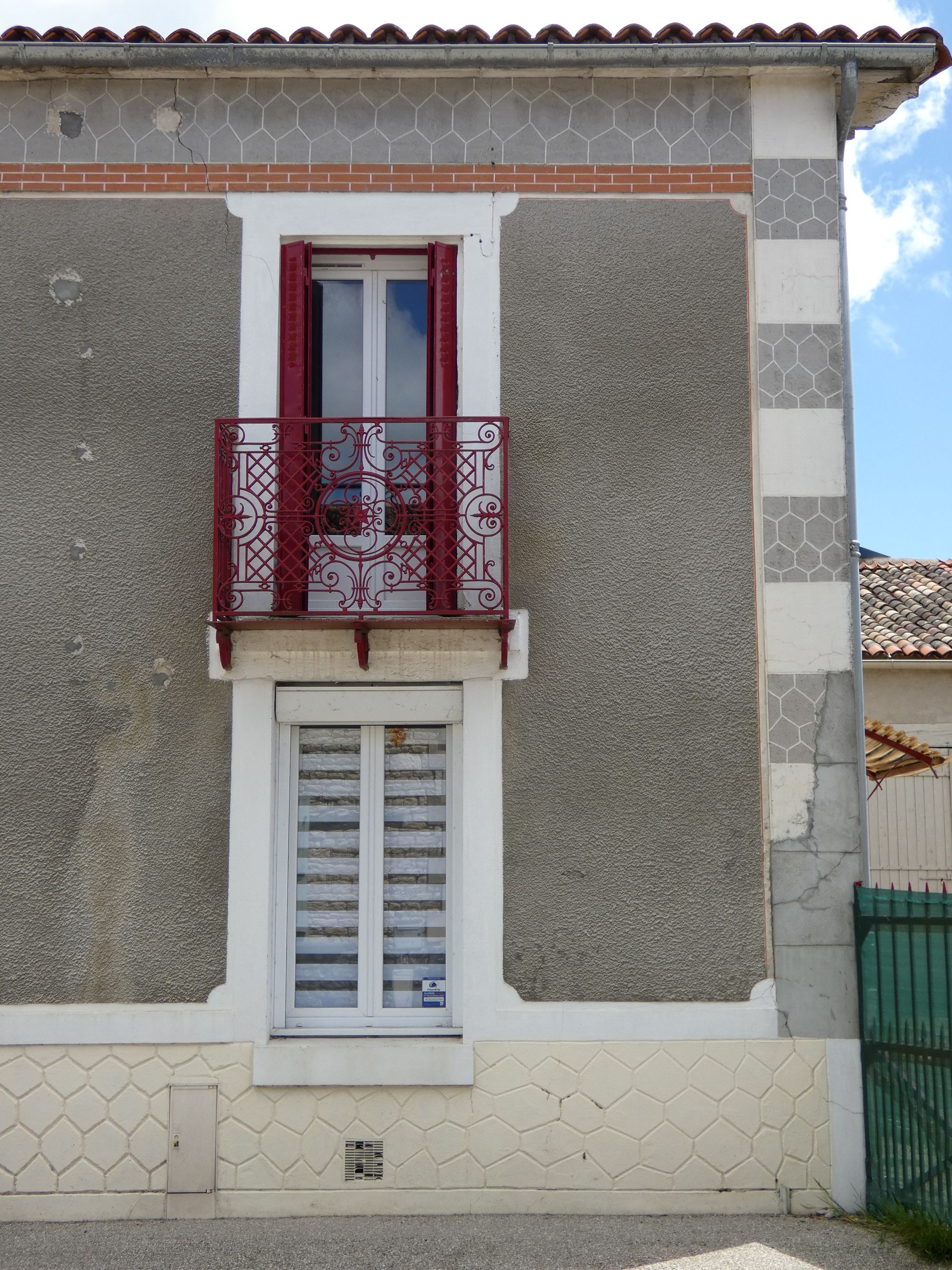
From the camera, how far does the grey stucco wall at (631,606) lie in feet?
21.3

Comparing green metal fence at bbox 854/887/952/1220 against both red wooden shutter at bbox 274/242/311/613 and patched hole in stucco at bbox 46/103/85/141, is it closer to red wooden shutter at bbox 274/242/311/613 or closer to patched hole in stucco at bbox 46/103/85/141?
red wooden shutter at bbox 274/242/311/613

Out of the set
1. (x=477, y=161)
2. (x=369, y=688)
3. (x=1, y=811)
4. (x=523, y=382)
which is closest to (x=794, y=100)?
(x=477, y=161)

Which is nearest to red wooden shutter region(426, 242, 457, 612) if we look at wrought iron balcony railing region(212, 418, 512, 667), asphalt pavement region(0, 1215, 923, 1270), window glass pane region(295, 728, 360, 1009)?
wrought iron balcony railing region(212, 418, 512, 667)

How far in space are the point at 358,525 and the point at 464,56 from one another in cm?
290

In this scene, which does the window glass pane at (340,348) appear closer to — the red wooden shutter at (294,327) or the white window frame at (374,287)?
the white window frame at (374,287)

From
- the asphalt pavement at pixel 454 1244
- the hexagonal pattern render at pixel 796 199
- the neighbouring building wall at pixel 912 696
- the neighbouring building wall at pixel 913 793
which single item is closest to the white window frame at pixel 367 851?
the asphalt pavement at pixel 454 1244

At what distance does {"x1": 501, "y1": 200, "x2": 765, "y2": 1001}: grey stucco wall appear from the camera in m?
6.50

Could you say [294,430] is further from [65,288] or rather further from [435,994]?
[435,994]

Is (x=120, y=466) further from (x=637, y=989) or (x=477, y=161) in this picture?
(x=637, y=989)

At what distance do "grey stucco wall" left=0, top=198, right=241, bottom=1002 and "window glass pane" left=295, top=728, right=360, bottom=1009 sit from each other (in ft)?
1.58

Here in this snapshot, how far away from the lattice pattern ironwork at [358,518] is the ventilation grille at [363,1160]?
2915 millimetres

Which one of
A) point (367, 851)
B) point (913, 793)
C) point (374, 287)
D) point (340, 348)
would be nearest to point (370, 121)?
point (374, 287)

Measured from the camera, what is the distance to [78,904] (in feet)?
21.4

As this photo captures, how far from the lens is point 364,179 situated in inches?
277
